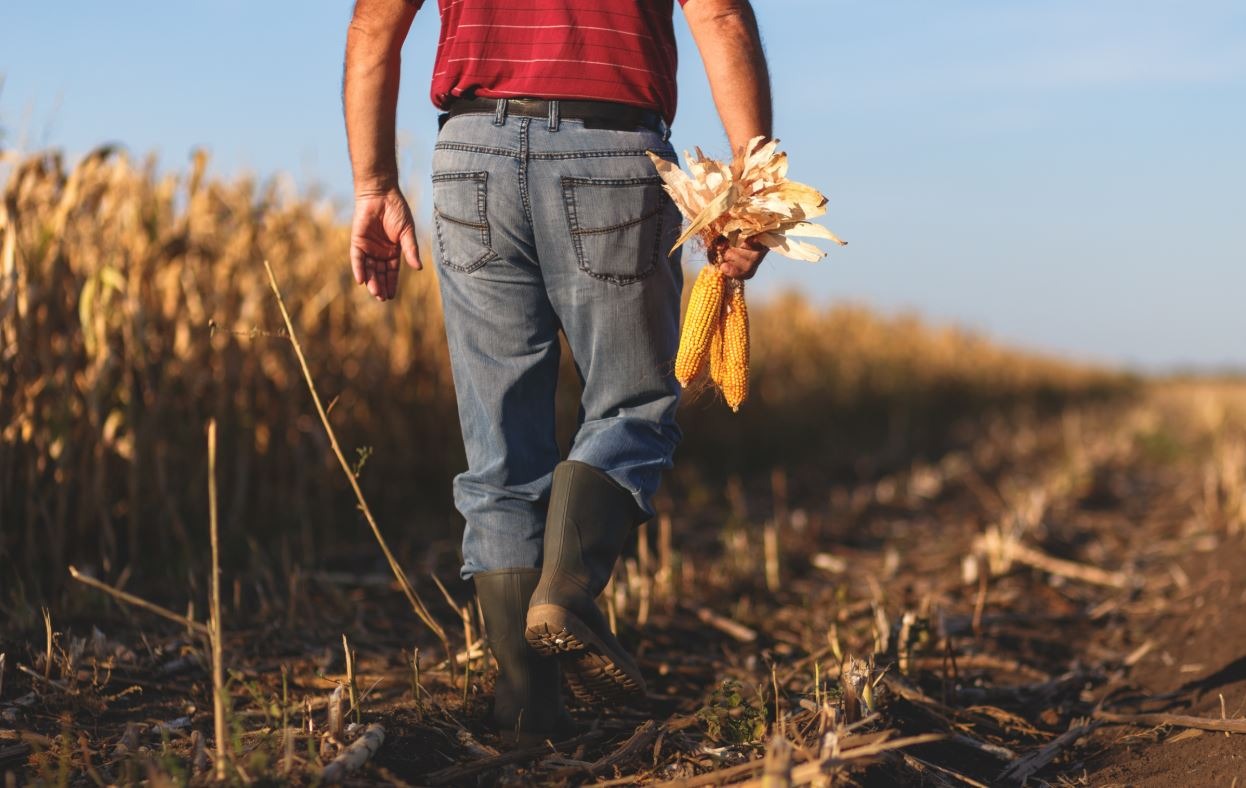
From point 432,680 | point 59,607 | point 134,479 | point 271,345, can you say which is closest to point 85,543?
point 134,479

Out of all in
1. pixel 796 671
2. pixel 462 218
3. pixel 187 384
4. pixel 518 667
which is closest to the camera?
pixel 462 218

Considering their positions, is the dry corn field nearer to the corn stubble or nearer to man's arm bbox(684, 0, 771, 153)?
the corn stubble

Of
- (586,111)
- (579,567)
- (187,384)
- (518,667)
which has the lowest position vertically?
(518,667)

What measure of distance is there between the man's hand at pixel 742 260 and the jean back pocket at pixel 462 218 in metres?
0.49

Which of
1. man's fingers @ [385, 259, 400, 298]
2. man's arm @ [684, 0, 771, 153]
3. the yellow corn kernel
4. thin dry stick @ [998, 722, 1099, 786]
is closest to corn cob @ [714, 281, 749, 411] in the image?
the yellow corn kernel

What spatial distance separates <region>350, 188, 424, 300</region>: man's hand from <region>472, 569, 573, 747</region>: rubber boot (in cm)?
75

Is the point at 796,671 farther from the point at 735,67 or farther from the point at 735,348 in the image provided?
the point at 735,67

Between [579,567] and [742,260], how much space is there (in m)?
0.74

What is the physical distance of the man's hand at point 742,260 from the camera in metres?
2.36

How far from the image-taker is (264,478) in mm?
5160

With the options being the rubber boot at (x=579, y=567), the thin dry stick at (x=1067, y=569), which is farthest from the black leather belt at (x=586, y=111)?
the thin dry stick at (x=1067, y=569)

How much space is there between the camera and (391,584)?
14.3 feet

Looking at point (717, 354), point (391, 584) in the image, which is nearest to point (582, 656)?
point (717, 354)

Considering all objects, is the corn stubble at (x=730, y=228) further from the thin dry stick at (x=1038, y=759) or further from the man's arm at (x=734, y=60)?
the thin dry stick at (x=1038, y=759)
